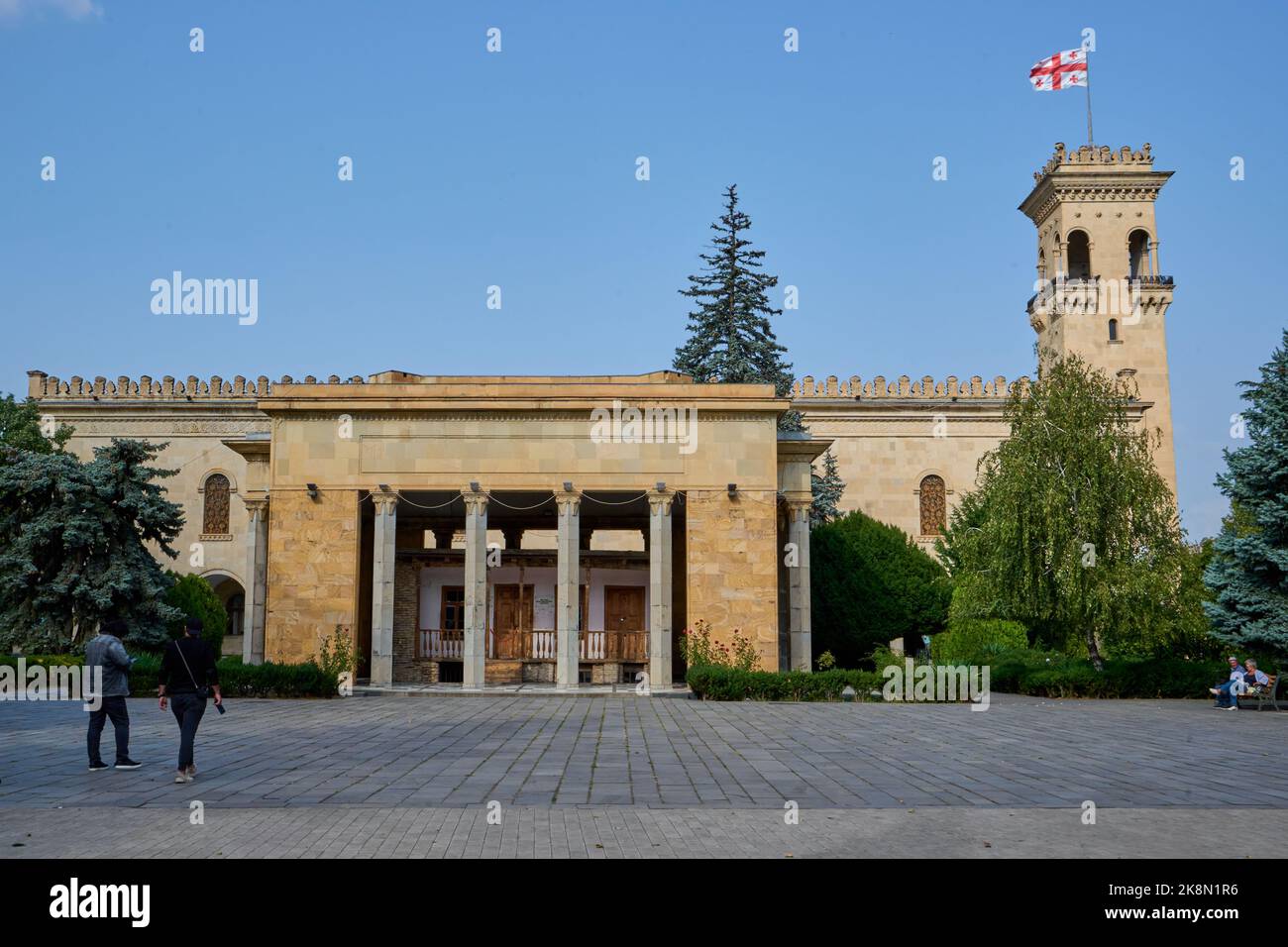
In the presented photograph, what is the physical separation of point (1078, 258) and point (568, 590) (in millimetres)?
41703

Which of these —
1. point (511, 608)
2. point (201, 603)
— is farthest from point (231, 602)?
point (511, 608)

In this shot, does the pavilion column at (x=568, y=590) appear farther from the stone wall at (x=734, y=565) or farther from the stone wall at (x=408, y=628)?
the stone wall at (x=408, y=628)

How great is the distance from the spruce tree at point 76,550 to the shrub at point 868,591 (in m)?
24.2

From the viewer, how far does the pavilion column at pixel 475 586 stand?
30.4 m

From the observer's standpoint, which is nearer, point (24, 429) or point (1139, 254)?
point (24, 429)

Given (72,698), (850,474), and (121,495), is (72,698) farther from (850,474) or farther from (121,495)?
(850,474)

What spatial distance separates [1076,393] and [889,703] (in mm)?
10481

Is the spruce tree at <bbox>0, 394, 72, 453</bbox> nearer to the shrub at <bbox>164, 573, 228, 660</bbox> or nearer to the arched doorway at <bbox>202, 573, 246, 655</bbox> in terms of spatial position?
the shrub at <bbox>164, 573, 228, 660</bbox>

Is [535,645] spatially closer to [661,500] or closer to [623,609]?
[623,609]

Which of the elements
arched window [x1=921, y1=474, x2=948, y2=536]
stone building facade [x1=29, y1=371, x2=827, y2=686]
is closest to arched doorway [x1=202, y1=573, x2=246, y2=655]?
stone building facade [x1=29, y1=371, x2=827, y2=686]

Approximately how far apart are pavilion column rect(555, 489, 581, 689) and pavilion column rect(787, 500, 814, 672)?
20.0ft

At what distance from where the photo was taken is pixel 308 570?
101 ft
